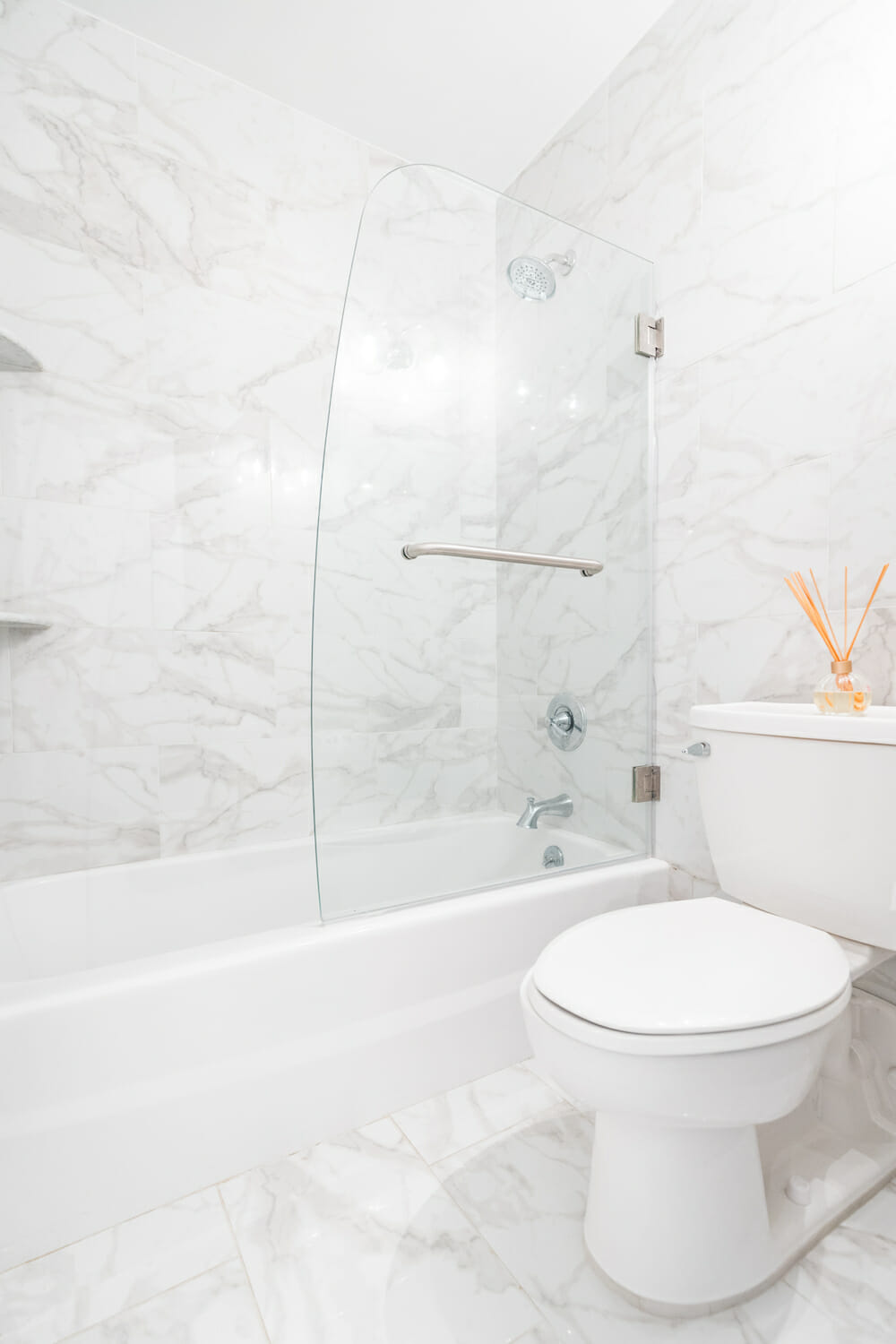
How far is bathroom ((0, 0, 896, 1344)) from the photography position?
0.87m

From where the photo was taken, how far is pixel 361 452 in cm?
122

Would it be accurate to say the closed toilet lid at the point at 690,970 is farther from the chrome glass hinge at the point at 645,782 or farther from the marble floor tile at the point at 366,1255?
the chrome glass hinge at the point at 645,782

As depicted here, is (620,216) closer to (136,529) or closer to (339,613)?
(339,613)

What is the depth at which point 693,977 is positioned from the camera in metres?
0.83

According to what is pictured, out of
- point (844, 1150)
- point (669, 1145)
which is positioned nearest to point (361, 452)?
point (669, 1145)

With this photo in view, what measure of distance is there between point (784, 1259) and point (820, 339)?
1455 millimetres

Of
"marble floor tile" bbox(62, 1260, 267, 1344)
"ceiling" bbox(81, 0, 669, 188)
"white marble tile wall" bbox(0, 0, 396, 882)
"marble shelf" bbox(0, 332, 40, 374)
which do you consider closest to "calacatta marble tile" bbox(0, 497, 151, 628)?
"white marble tile wall" bbox(0, 0, 396, 882)

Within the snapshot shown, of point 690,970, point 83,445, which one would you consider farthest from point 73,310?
point 690,970

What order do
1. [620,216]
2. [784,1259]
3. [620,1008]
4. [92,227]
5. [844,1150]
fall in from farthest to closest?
[620,216]
[92,227]
[844,1150]
[784,1259]
[620,1008]

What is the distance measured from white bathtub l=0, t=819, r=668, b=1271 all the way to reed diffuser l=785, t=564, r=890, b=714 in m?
0.64

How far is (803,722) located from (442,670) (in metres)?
0.67

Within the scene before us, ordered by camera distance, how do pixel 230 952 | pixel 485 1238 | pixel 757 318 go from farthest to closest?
pixel 757 318 < pixel 230 952 < pixel 485 1238

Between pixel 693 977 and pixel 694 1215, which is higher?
pixel 693 977

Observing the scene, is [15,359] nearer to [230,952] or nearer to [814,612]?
[230,952]
